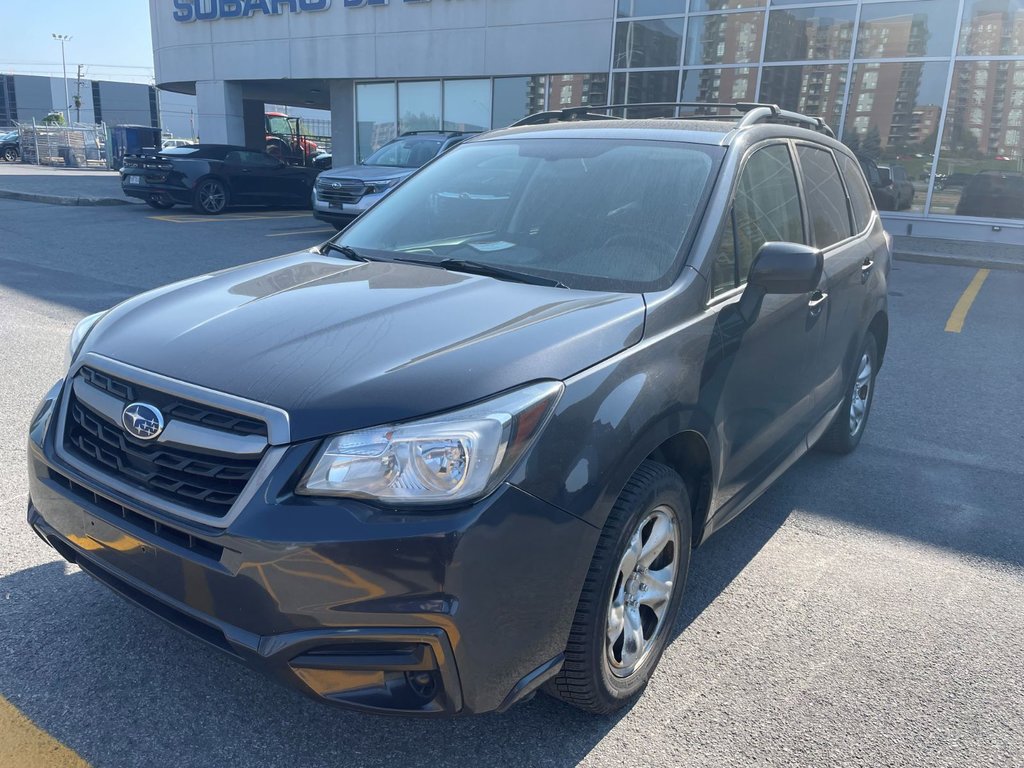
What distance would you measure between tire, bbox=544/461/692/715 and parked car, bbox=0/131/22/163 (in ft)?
147

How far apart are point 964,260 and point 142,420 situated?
13.8 m

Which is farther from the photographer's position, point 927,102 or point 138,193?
point 138,193

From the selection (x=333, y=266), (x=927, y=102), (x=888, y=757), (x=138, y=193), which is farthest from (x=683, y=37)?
(x=888, y=757)

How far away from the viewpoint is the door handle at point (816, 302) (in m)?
3.60

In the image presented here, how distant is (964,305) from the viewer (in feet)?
32.5

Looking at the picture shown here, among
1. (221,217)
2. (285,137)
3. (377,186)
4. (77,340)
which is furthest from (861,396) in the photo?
(285,137)

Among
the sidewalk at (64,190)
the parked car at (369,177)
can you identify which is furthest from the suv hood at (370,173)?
the sidewalk at (64,190)

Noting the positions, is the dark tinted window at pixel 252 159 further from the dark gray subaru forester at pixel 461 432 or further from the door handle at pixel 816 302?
the door handle at pixel 816 302

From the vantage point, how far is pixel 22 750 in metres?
2.36

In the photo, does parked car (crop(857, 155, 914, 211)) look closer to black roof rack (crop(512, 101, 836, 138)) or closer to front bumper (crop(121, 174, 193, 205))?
black roof rack (crop(512, 101, 836, 138))

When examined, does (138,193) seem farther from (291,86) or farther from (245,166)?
(291,86)

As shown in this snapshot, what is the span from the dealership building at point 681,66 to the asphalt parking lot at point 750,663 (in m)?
9.29

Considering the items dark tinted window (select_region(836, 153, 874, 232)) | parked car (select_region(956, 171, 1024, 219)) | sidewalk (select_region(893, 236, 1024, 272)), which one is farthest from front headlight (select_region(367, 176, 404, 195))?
parked car (select_region(956, 171, 1024, 219))

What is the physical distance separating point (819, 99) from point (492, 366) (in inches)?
619
